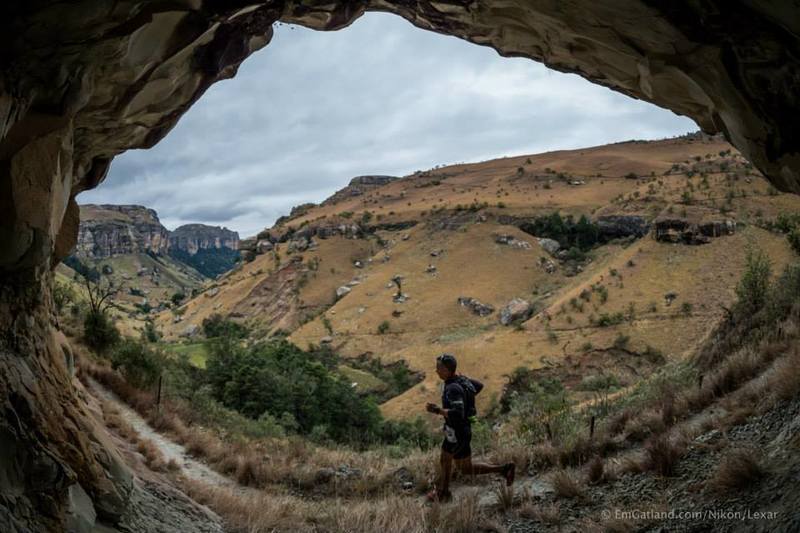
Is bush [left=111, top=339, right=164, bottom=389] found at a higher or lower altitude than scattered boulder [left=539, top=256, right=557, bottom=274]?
lower

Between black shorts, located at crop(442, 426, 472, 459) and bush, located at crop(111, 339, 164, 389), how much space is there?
9419mm

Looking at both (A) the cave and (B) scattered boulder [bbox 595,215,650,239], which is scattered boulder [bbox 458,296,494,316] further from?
(A) the cave

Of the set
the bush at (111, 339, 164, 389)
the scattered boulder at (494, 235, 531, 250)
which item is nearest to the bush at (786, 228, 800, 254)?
the bush at (111, 339, 164, 389)

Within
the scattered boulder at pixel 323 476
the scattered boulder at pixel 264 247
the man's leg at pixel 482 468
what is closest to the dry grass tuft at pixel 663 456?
the man's leg at pixel 482 468

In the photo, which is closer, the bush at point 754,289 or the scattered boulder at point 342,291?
the bush at point 754,289

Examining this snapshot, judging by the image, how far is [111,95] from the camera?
184 inches

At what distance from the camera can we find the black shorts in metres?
5.48

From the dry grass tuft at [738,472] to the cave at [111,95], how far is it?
7.33 feet

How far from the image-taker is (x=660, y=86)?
529 centimetres

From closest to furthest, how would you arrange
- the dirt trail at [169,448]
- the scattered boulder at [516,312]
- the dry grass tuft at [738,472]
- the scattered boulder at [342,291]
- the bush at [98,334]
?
the dry grass tuft at [738,472]
the dirt trail at [169,448]
the bush at [98,334]
the scattered boulder at [516,312]
the scattered boulder at [342,291]

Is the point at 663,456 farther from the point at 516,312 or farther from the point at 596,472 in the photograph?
the point at 516,312

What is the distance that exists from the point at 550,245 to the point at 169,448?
44.9 metres

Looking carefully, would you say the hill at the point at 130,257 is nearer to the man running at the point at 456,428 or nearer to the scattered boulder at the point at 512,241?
the scattered boulder at the point at 512,241

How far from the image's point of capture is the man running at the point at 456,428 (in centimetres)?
541
